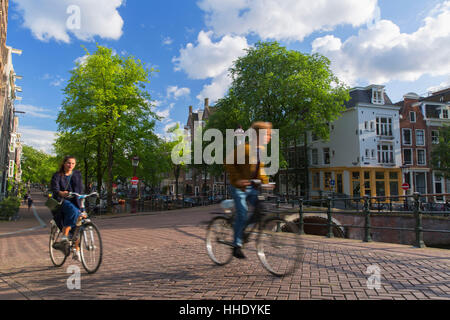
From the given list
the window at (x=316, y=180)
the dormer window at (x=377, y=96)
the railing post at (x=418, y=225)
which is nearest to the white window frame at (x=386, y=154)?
the dormer window at (x=377, y=96)

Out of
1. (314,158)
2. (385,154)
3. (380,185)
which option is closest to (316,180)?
(314,158)

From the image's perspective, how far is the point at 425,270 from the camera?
4637 mm

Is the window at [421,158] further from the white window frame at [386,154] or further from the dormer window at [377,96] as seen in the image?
the dormer window at [377,96]

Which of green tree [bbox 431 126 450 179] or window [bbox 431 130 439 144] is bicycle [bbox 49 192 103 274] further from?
window [bbox 431 130 439 144]

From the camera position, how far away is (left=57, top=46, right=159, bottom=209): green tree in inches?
868

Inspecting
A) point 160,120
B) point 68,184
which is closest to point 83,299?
point 68,184

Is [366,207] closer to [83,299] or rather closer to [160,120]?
[83,299]

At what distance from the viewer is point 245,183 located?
4320mm

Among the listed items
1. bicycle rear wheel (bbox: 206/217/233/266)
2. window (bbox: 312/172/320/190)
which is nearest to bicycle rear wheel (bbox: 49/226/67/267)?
bicycle rear wheel (bbox: 206/217/233/266)

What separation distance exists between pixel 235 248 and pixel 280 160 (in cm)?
2420

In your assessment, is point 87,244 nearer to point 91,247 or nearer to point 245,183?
point 91,247

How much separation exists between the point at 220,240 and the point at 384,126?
1377 inches

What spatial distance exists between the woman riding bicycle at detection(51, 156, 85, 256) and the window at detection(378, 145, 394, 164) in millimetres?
34275
